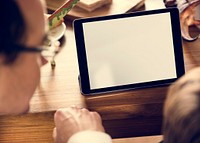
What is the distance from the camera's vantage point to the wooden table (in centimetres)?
93

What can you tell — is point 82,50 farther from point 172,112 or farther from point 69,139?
point 172,112

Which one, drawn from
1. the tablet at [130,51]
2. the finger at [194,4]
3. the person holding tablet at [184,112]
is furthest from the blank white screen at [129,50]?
the person holding tablet at [184,112]

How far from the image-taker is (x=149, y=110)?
95 centimetres

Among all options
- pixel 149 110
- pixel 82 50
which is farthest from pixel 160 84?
pixel 82 50

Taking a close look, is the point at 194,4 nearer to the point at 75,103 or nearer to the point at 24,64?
the point at 75,103

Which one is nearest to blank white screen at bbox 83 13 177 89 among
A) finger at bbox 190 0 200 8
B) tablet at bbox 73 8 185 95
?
tablet at bbox 73 8 185 95

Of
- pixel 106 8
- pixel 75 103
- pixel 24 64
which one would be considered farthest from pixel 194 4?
pixel 24 64

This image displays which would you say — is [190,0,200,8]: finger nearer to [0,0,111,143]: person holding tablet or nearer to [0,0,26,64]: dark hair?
[0,0,111,143]: person holding tablet

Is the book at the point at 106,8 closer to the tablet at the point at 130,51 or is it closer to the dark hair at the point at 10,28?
the tablet at the point at 130,51

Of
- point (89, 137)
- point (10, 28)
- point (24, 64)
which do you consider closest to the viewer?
point (10, 28)

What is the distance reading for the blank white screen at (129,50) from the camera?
0.91 meters

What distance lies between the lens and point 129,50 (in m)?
0.92

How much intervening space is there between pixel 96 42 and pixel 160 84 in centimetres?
14

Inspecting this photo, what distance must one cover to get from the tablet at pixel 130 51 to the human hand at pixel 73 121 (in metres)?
0.04
